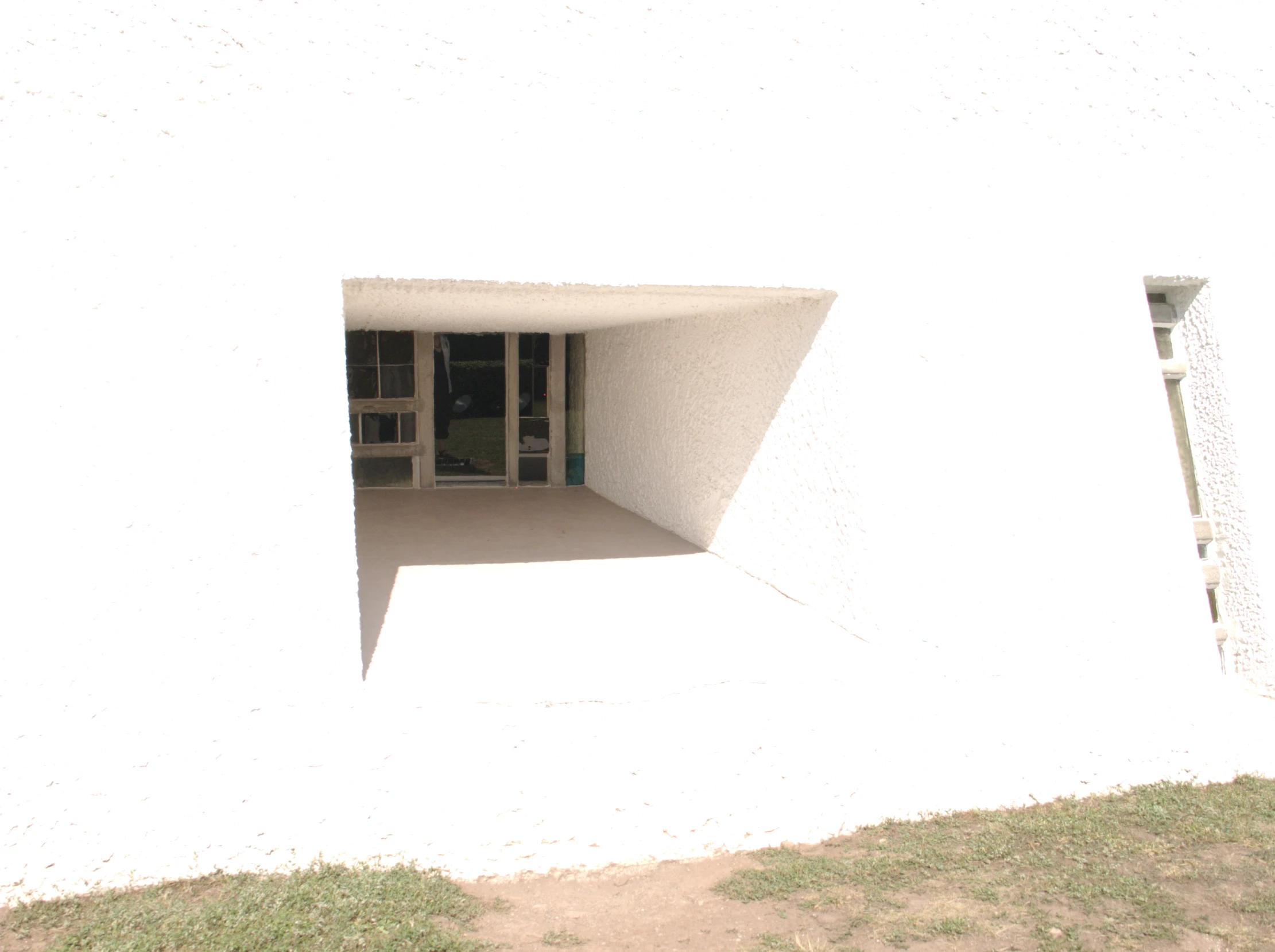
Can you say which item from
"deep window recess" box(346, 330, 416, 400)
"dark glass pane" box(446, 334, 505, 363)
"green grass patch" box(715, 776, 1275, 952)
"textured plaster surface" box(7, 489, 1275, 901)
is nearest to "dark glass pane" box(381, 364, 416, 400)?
"deep window recess" box(346, 330, 416, 400)

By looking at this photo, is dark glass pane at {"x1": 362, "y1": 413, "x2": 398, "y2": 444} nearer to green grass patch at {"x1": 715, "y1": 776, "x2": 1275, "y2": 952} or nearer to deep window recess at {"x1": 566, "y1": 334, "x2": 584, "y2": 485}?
deep window recess at {"x1": 566, "y1": 334, "x2": 584, "y2": 485}

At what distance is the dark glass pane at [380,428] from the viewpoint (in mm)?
9117

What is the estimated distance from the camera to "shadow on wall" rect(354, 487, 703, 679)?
5543 millimetres

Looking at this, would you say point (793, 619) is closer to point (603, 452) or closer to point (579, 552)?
point (579, 552)

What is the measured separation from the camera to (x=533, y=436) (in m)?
9.56

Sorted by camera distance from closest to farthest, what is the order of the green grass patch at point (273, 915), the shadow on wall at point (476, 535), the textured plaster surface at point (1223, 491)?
the green grass patch at point (273, 915) < the textured plaster surface at point (1223, 491) < the shadow on wall at point (476, 535)

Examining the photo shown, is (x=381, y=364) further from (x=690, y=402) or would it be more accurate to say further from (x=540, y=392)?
(x=690, y=402)

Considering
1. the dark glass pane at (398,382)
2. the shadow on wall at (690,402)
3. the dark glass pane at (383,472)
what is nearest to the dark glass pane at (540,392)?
the shadow on wall at (690,402)

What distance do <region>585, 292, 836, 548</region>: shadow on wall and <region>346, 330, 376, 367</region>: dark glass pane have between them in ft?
6.38

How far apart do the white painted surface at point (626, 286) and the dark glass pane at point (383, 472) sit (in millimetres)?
4616

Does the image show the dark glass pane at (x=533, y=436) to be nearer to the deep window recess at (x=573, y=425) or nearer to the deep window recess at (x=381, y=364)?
the deep window recess at (x=573, y=425)

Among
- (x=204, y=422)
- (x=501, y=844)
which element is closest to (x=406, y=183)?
(x=204, y=422)

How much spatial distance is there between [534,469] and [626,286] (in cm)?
530

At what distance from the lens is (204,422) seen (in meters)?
3.90
